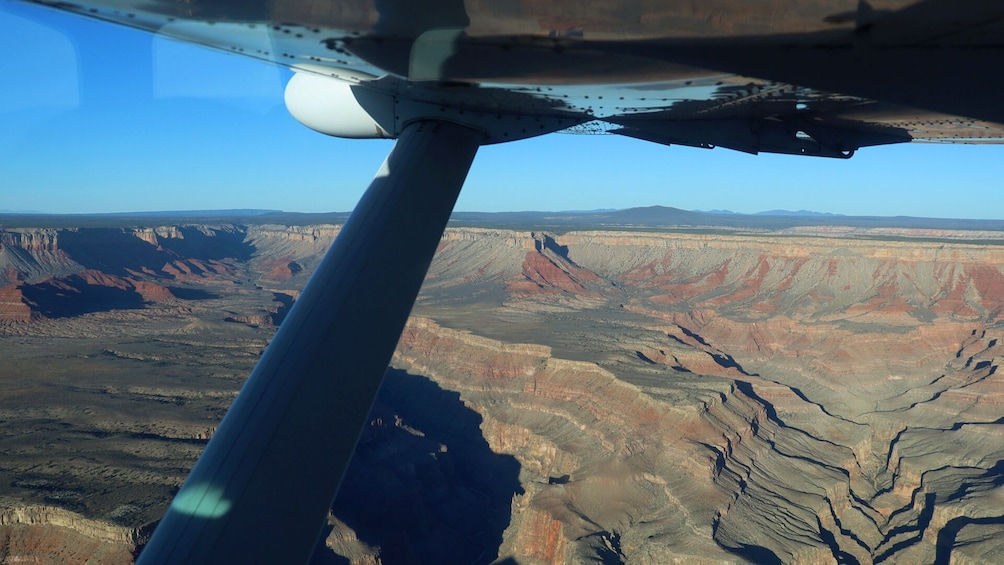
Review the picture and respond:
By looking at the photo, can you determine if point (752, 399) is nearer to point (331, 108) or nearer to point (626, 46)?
point (331, 108)

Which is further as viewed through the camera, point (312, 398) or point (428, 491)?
point (428, 491)

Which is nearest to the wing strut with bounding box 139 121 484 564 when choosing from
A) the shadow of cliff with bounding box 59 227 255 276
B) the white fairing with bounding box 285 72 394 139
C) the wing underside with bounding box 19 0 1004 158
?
the wing underside with bounding box 19 0 1004 158

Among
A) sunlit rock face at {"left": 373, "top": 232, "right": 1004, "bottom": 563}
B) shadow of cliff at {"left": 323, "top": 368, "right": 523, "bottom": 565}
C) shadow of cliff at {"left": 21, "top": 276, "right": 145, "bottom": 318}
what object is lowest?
shadow of cliff at {"left": 21, "top": 276, "right": 145, "bottom": 318}

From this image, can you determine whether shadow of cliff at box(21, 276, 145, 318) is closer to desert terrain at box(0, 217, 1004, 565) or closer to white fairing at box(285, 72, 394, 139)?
desert terrain at box(0, 217, 1004, 565)

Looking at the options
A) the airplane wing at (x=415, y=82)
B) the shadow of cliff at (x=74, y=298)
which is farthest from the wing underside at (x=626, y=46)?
the shadow of cliff at (x=74, y=298)

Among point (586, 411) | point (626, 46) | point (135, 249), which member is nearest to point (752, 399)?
point (586, 411)
